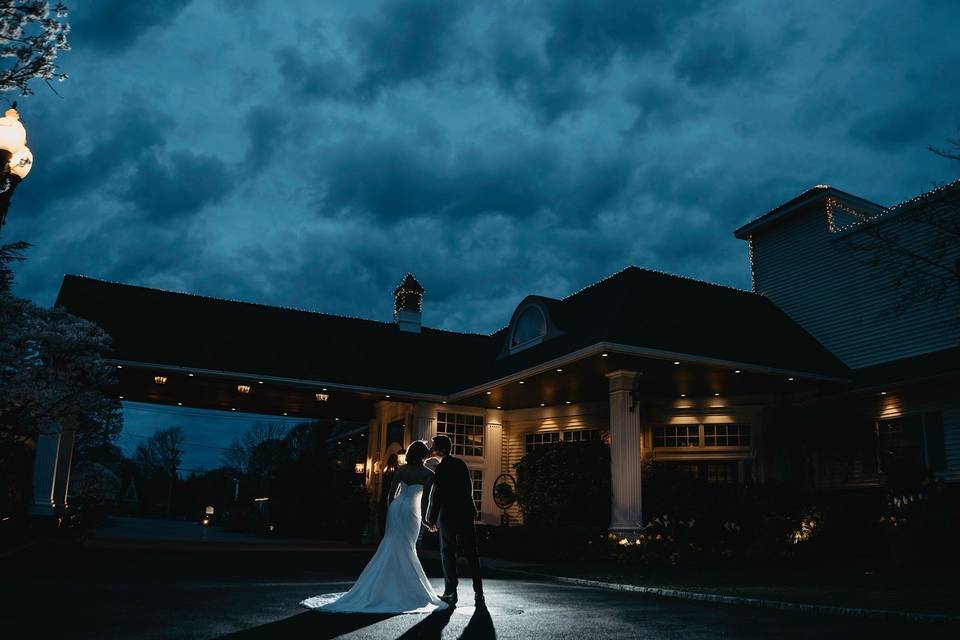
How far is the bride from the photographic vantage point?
8.07 m

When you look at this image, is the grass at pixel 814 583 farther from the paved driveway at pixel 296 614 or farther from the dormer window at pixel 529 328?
the dormer window at pixel 529 328

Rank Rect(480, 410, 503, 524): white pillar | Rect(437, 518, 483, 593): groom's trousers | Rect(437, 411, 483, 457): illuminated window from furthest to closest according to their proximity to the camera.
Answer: Rect(480, 410, 503, 524): white pillar, Rect(437, 411, 483, 457): illuminated window, Rect(437, 518, 483, 593): groom's trousers

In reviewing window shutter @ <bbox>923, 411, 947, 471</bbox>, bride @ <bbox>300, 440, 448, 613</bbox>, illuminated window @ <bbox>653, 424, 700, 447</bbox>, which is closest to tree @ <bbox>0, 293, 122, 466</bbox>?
bride @ <bbox>300, 440, 448, 613</bbox>

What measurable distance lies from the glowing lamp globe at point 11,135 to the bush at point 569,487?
→ 14.2 metres

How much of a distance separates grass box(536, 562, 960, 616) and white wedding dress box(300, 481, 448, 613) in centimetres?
437

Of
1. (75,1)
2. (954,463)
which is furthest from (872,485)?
(75,1)

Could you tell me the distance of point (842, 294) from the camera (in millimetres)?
20656

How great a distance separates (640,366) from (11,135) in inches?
543

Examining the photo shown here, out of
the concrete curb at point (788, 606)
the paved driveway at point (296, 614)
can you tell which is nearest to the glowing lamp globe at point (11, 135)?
the paved driveway at point (296, 614)

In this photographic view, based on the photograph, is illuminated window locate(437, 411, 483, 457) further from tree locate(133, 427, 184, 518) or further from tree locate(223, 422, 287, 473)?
tree locate(133, 427, 184, 518)

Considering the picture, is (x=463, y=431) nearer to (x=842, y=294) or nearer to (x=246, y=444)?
(x=842, y=294)

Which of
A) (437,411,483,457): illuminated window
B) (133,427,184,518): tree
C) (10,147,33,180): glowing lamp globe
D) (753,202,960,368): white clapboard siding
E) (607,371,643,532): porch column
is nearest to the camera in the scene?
(10,147,33,180): glowing lamp globe

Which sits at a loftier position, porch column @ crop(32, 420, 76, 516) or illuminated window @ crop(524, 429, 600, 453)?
illuminated window @ crop(524, 429, 600, 453)

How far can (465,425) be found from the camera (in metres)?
24.8
